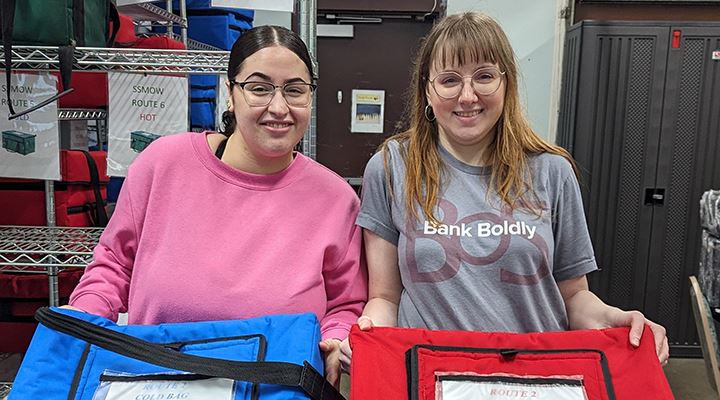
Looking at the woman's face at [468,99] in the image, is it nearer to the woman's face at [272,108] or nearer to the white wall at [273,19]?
the woman's face at [272,108]

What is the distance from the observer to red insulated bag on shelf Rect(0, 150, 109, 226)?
6.22ft

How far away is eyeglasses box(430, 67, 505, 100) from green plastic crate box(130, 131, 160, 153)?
90cm

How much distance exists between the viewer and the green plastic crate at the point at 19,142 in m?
1.72

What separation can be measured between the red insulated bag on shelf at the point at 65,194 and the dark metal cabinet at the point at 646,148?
256 cm

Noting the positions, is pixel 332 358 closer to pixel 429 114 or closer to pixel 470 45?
pixel 429 114

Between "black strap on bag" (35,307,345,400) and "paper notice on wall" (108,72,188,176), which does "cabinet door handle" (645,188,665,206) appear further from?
"black strap on bag" (35,307,345,400)

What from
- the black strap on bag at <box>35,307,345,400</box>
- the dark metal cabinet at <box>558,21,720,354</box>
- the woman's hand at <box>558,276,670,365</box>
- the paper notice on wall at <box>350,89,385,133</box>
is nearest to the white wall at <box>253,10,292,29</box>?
the paper notice on wall at <box>350,89,385,133</box>

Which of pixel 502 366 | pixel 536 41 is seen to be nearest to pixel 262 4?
pixel 502 366

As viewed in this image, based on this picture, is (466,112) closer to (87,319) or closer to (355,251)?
(355,251)

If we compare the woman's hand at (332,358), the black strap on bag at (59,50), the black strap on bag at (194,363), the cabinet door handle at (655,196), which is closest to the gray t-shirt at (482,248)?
the woman's hand at (332,358)

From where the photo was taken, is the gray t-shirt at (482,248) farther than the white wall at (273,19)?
No

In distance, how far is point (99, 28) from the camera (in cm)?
173

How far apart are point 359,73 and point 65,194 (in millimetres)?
2395

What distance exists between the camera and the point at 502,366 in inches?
40.3
